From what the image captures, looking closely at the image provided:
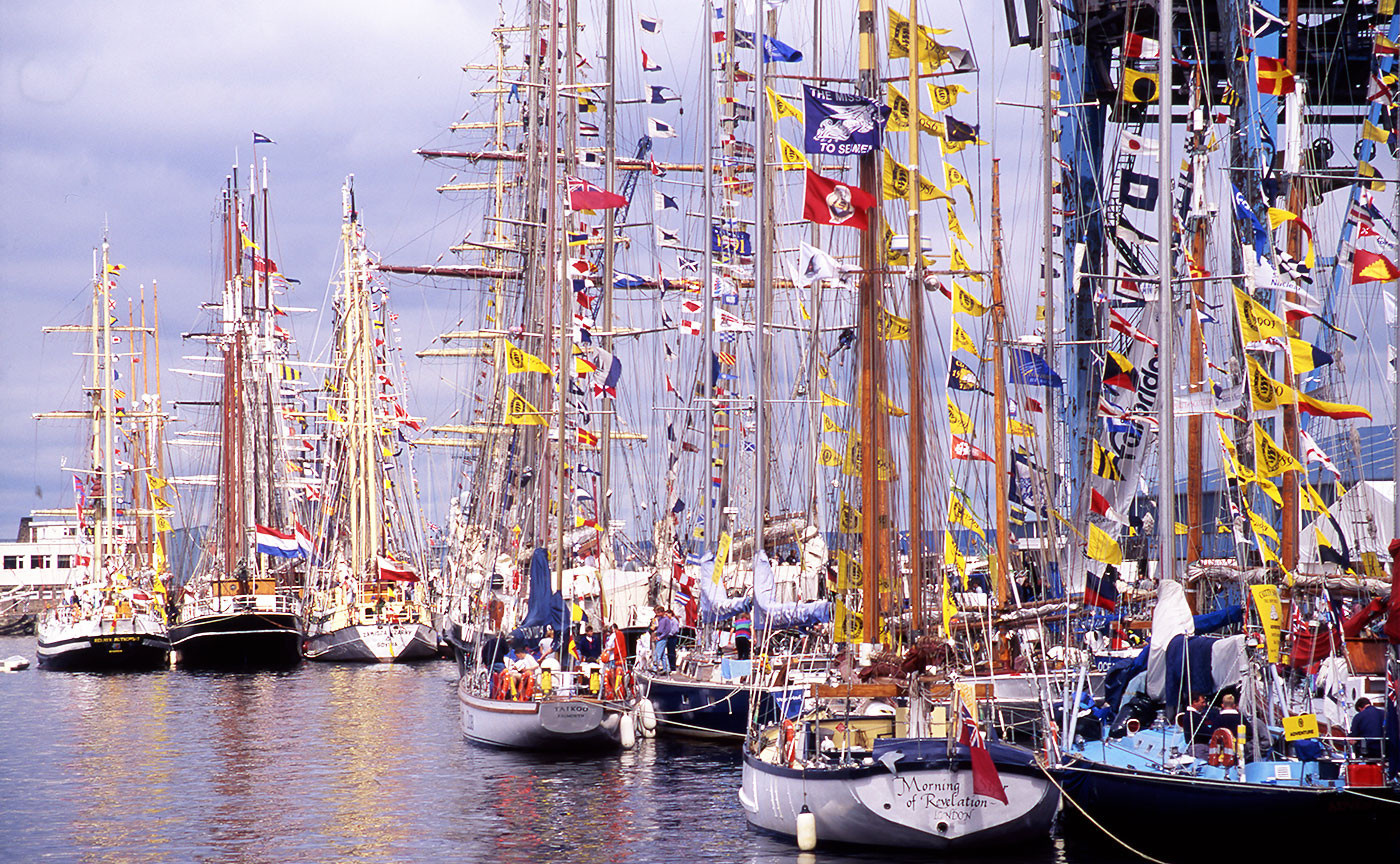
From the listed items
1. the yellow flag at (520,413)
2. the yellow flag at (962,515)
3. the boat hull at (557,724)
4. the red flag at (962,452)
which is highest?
the yellow flag at (520,413)

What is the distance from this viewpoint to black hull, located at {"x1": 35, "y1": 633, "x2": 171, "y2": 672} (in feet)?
250

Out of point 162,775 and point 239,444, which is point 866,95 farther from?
point 239,444

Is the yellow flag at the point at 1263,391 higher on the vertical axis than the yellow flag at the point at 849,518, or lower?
higher

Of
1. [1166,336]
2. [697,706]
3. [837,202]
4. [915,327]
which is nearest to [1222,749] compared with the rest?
[1166,336]

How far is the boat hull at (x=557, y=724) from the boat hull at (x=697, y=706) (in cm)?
220

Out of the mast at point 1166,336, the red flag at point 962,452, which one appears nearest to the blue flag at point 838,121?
the mast at point 1166,336

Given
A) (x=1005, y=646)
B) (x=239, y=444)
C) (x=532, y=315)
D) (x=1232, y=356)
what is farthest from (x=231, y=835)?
(x=239, y=444)

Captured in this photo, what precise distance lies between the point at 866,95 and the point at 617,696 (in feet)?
48.9

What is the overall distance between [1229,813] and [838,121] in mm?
13295

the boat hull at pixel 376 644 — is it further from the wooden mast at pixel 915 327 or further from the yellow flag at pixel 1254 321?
the yellow flag at pixel 1254 321

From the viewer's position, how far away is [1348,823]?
69.2 feet

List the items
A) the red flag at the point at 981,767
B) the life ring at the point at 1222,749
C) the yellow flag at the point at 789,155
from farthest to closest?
the yellow flag at the point at 789,155
the life ring at the point at 1222,749
the red flag at the point at 981,767

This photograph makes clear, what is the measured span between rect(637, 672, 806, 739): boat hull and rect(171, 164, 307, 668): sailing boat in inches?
1430

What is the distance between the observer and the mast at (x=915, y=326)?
28125 mm
